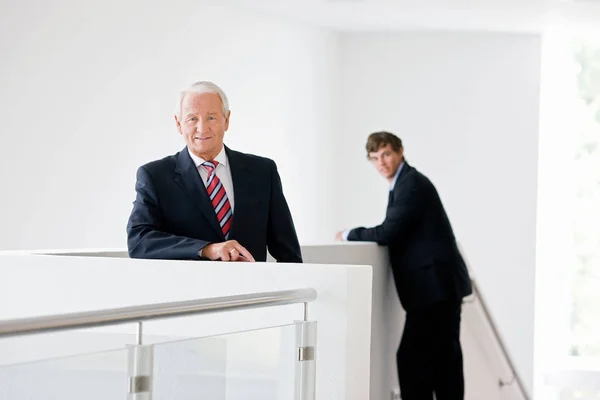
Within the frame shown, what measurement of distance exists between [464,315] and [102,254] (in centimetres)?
335

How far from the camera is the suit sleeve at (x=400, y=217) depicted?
5441mm

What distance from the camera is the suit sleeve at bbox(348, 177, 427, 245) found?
5.44 meters

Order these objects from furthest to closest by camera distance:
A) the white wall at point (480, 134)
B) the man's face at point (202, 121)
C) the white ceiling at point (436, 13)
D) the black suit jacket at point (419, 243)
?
the white wall at point (480, 134), the white ceiling at point (436, 13), the black suit jacket at point (419, 243), the man's face at point (202, 121)

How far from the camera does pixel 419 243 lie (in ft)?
18.1

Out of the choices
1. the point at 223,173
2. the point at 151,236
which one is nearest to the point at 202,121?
the point at 223,173

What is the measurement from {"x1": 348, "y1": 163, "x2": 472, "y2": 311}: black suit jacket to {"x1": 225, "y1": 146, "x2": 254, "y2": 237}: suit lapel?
223cm

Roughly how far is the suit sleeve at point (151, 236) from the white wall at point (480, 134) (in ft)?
18.2

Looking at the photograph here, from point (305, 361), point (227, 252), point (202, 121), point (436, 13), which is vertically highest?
point (436, 13)

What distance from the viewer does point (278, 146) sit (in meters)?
8.28

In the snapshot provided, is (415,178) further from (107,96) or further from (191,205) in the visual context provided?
(191,205)

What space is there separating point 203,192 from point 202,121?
21 centimetres

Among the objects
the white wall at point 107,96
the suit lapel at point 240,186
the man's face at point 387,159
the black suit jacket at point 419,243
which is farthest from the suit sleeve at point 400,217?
the suit lapel at point 240,186

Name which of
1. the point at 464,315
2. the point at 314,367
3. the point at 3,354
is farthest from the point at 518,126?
the point at 3,354

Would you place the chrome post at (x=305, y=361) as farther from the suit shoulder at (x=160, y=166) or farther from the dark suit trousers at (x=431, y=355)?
the dark suit trousers at (x=431, y=355)
